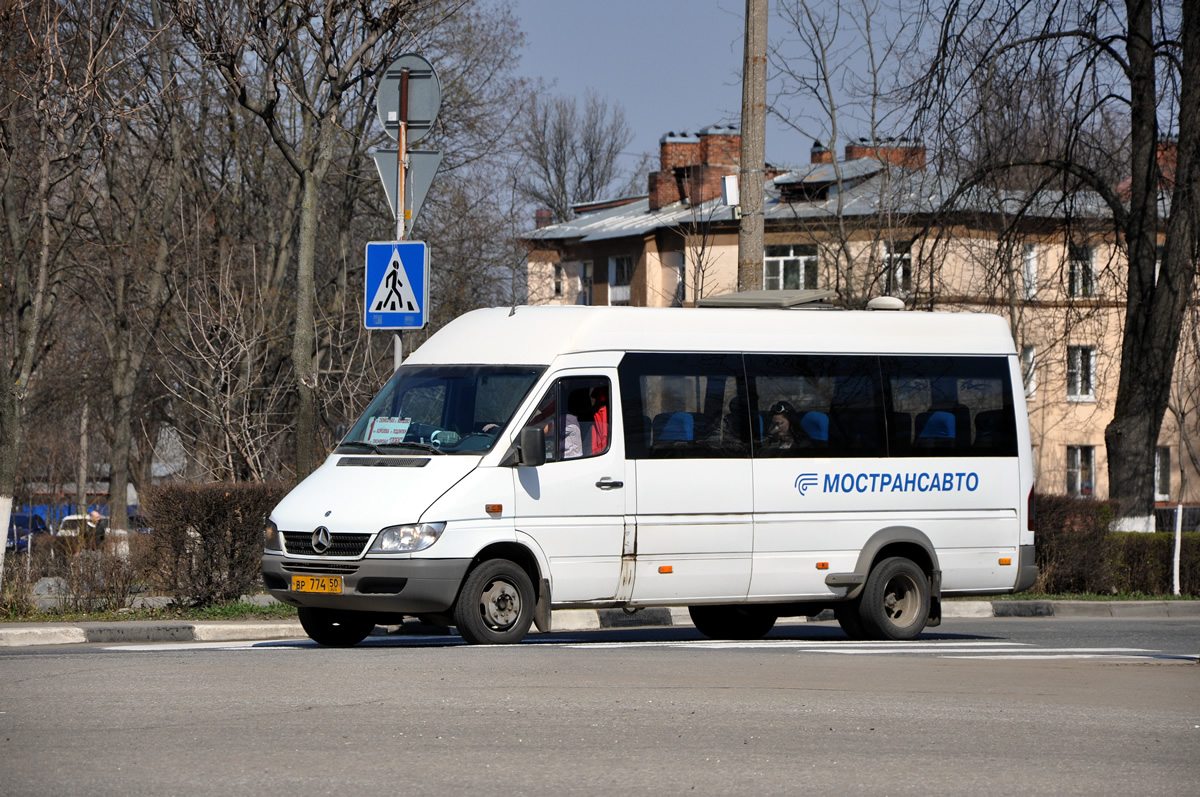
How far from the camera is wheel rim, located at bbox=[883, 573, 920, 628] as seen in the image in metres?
13.8

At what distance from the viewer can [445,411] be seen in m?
12.1

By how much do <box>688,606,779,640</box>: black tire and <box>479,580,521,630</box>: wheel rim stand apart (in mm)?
3050

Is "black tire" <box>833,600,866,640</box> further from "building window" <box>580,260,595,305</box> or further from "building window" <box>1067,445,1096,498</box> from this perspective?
"building window" <box>580,260,595,305</box>

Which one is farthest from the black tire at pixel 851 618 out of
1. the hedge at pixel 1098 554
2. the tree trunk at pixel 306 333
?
the tree trunk at pixel 306 333

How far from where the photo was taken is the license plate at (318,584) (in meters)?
11.3

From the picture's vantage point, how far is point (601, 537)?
12.2m

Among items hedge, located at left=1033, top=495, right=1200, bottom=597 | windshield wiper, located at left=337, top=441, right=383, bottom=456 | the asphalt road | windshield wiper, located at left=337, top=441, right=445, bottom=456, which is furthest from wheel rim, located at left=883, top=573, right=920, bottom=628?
hedge, located at left=1033, top=495, right=1200, bottom=597

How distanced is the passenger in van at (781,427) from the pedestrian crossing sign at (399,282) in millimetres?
3449

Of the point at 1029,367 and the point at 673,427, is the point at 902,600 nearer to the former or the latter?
the point at 673,427

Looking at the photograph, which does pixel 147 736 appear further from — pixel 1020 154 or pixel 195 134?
pixel 195 134

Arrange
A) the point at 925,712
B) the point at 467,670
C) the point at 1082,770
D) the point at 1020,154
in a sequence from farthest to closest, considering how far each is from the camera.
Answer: the point at 1020,154 → the point at 467,670 → the point at 925,712 → the point at 1082,770

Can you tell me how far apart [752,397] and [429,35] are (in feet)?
71.1

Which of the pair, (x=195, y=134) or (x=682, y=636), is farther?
(x=195, y=134)

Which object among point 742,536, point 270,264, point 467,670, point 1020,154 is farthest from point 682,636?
point 270,264
